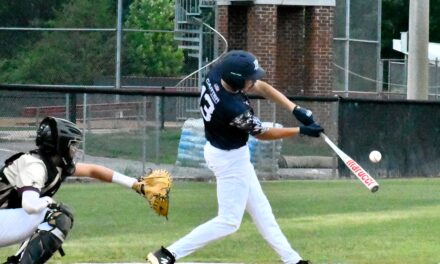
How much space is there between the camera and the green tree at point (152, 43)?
40484 mm

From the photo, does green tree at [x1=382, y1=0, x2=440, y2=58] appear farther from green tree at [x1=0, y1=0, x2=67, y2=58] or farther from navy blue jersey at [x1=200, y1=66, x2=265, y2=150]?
navy blue jersey at [x1=200, y1=66, x2=265, y2=150]

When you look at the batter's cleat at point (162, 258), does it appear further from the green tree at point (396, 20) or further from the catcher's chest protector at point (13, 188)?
the green tree at point (396, 20)

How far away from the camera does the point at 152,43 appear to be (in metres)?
46.0

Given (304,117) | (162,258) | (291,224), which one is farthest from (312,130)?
(291,224)

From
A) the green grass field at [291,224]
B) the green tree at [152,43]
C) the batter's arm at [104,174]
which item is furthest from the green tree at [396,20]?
the batter's arm at [104,174]

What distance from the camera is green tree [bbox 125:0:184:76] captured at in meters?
40.5

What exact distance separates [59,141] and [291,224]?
22.4 ft

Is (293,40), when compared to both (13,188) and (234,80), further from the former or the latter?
(13,188)

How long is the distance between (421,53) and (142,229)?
12.8 metres

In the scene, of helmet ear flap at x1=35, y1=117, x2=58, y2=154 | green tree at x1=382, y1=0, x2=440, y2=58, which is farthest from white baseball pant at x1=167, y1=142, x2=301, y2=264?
green tree at x1=382, y1=0, x2=440, y2=58

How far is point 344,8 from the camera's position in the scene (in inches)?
1391

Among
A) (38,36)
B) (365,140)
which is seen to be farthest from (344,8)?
(365,140)

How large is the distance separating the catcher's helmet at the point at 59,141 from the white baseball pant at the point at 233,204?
153cm

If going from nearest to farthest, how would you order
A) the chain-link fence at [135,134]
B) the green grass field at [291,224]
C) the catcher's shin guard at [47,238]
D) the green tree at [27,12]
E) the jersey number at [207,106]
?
the catcher's shin guard at [47,238] → the jersey number at [207,106] → the green grass field at [291,224] → the chain-link fence at [135,134] → the green tree at [27,12]
